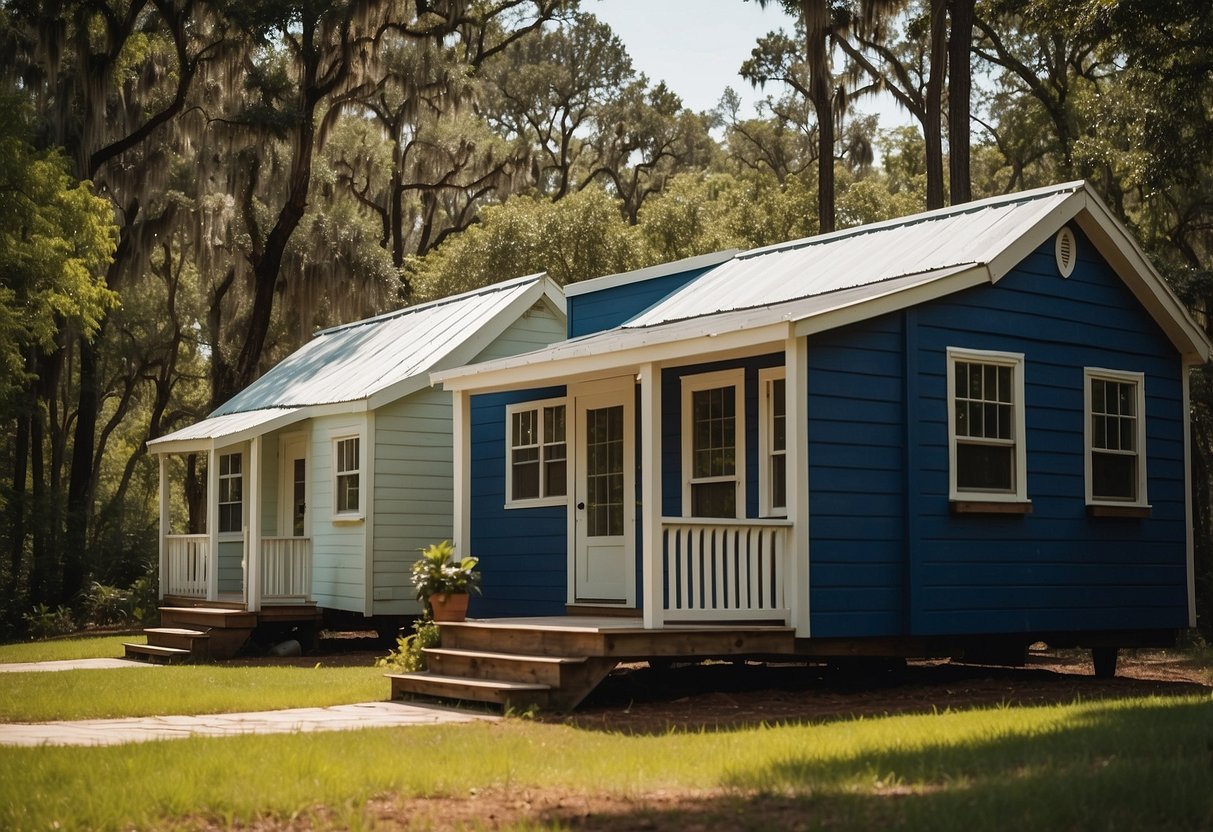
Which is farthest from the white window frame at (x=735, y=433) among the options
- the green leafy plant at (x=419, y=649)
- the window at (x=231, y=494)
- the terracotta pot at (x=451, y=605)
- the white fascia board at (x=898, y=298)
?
the window at (x=231, y=494)

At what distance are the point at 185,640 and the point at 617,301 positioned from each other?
22.7ft

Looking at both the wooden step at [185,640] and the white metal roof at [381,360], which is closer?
the wooden step at [185,640]

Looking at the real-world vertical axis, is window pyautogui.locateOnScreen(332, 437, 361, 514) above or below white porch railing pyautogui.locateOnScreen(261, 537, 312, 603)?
above

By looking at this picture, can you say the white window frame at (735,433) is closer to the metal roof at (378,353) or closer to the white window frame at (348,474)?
the metal roof at (378,353)

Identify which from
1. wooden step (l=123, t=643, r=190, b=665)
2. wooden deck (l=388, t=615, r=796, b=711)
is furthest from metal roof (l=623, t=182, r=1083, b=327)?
wooden step (l=123, t=643, r=190, b=665)

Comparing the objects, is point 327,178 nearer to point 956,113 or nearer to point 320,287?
point 320,287

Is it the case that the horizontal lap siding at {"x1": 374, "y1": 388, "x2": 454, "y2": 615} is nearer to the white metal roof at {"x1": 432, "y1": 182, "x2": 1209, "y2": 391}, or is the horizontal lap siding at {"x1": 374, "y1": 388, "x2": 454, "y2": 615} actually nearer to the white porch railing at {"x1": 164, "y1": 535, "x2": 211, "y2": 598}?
the white porch railing at {"x1": 164, "y1": 535, "x2": 211, "y2": 598}

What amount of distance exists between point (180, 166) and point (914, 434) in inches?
931

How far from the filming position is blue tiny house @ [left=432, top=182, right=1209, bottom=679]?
12.3 metres

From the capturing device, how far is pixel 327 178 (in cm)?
3394

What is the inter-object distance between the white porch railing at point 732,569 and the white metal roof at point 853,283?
1503mm

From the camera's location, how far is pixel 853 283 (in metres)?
14.3

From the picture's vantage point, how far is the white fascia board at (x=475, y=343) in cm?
1848

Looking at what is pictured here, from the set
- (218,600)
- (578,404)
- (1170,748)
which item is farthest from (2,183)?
(1170,748)
